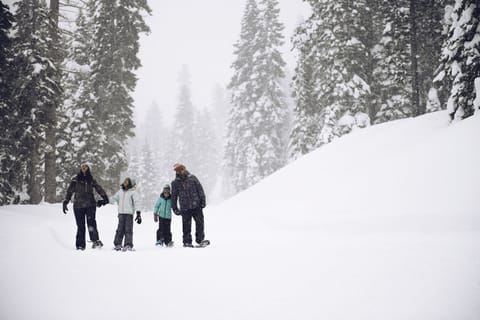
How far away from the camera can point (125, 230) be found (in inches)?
346

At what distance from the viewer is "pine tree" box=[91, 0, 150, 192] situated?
2130 cm

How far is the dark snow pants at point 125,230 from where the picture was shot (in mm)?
8680

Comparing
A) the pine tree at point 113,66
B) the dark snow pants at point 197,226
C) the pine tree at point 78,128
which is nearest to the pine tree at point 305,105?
the pine tree at point 113,66

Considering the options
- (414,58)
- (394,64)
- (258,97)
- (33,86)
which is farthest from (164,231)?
(258,97)

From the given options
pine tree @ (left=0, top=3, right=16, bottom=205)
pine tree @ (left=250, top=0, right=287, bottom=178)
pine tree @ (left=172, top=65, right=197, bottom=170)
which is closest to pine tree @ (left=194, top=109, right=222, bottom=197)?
pine tree @ (left=172, top=65, right=197, bottom=170)

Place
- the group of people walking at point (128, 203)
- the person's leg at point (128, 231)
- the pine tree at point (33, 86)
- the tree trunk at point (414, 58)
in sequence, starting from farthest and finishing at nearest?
the tree trunk at point (414, 58) < the pine tree at point (33, 86) < the group of people walking at point (128, 203) < the person's leg at point (128, 231)

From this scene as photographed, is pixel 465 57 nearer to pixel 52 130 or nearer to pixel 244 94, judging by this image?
pixel 52 130

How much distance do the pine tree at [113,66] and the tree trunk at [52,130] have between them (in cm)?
330

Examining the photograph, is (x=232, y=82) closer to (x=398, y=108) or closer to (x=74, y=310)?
(x=398, y=108)

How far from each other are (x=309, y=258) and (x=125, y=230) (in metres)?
4.61

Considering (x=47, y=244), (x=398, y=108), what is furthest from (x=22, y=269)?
(x=398, y=108)

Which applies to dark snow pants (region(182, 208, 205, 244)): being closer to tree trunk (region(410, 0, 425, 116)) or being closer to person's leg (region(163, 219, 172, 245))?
person's leg (region(163, 219, 172, 245))

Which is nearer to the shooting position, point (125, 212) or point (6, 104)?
point (125, 212)

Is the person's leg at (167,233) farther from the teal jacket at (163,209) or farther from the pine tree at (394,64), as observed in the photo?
the pine tree at (394,64)
